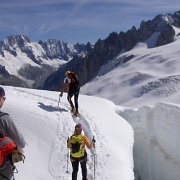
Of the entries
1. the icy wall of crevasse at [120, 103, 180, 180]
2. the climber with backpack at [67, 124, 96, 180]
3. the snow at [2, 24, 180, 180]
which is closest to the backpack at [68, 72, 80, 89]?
the snow at [2, 24, 180, 180]

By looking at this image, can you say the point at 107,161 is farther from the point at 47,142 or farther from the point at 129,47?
the point at 129,47

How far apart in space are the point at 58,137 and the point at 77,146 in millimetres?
3716

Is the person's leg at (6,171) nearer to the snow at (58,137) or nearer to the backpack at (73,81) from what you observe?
the snow at (58,137)

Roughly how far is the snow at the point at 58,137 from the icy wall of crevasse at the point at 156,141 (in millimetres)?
2412

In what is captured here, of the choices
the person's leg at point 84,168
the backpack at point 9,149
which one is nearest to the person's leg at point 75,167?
the person's leg at point 84,168

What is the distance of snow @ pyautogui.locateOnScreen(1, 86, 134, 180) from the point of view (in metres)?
13.7

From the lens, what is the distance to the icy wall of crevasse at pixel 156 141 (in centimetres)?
2027

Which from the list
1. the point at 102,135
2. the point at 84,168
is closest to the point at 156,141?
the point at 102,135

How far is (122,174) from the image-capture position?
580 inches

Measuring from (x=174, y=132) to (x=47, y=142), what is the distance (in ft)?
28.2

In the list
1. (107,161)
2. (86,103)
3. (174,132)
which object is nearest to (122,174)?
(107,161)

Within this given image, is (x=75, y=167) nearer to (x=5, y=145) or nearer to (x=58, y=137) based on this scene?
(x=58, y=137)

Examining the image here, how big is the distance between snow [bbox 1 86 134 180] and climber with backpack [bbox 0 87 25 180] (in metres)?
5.76

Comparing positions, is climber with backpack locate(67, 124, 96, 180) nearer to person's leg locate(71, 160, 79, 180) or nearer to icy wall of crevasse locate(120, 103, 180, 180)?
person's leg locate(71, 160, 79, 180)
